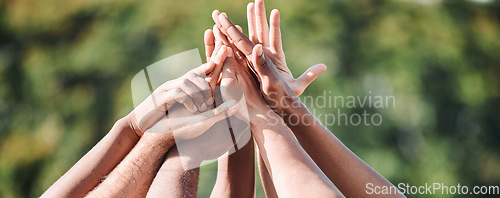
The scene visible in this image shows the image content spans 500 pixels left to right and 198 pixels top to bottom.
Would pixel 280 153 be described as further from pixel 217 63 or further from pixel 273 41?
pixel 273 41

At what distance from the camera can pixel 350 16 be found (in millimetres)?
4152

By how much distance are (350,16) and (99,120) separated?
246cm

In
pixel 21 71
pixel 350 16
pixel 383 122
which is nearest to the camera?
pixel 383 122

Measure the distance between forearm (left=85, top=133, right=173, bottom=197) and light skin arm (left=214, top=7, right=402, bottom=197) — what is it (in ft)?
1.03

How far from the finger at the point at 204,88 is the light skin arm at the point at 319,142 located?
5.7 inches

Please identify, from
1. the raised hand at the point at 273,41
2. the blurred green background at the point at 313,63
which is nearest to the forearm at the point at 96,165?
the raised hand at the point at 273,41

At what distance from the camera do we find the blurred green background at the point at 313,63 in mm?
3773

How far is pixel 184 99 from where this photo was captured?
1.22 meters

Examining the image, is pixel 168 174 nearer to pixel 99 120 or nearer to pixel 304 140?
pixel 304 140

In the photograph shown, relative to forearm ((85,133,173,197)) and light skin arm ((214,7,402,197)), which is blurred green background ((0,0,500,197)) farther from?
forearm ((85,133,173,197))

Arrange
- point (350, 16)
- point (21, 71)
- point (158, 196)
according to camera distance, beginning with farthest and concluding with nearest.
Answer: point (21, 71)
point (350, 16)
point (158, 196)

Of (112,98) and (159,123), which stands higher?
(159,123)

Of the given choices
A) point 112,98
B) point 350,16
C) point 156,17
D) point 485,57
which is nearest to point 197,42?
point 156,17

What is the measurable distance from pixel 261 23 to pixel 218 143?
0.47 meters
